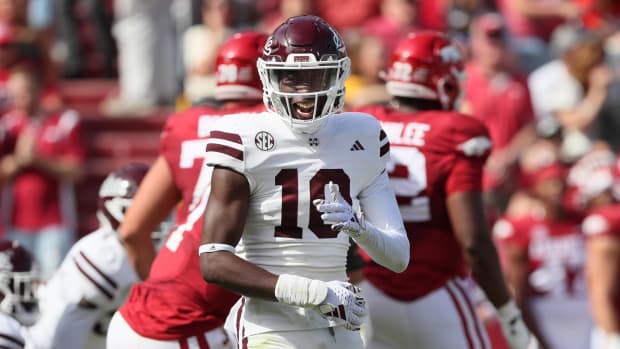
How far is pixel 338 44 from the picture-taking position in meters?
4.58

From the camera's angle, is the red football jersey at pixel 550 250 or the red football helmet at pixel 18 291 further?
the red football jersey at pixel 550 250

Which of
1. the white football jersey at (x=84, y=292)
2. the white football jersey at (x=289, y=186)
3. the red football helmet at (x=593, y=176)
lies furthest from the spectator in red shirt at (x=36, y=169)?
the white football jersey at (x=289, y=186)

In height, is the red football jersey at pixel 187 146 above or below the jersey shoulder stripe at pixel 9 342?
above

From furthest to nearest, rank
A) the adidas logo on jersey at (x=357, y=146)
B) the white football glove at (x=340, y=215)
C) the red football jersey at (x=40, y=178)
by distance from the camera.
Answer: the red football jersey at (x=40, y=178)
the adidas logo on jersey at (x=357, y=146)
the white football glove at (x=340, y=215)

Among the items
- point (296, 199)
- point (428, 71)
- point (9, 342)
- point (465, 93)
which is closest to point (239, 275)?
point (296, 199)

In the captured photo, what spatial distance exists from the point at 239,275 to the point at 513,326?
179cm

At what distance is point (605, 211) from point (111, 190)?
3708mm

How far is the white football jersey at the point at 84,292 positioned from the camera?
239 inches

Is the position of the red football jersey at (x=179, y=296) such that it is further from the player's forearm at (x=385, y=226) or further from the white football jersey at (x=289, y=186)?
the player's forearm at (x=385, y=226)

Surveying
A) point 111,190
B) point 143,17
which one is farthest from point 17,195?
point 111,190

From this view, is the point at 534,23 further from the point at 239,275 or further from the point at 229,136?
the point at 239,275

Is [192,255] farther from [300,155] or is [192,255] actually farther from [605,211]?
[605,211]

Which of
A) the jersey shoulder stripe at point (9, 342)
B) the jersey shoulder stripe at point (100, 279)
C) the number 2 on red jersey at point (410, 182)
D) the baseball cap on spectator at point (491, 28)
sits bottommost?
the baseball cap on spectator at point (491, 28)

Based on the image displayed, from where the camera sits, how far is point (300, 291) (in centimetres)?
430
